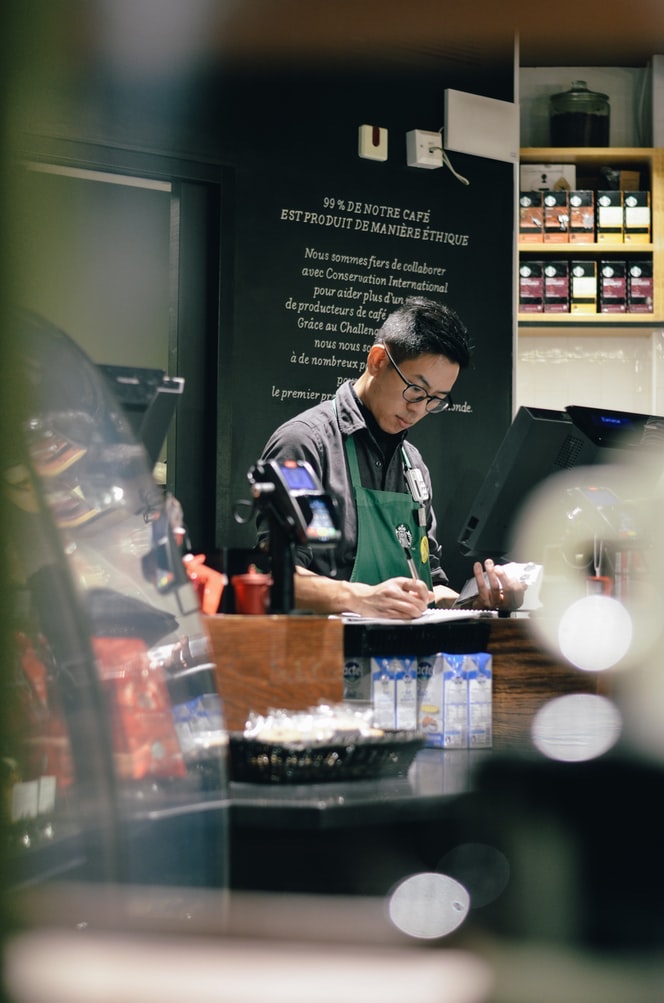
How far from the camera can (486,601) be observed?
277cm

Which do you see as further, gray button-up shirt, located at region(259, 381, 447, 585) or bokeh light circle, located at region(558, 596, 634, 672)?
gray button-up shirt, located at region(259, 381, 447, 585)

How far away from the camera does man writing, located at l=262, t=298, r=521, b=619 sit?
3.18 m

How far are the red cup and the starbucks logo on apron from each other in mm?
1348

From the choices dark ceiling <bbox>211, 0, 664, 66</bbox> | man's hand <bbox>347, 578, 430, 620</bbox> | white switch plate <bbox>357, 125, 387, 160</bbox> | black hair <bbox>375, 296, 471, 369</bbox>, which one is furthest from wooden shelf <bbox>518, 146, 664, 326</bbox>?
dark ceiling <bbox>211, 0, 664, 66</bbox>

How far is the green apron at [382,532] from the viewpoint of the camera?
3193 millimetres

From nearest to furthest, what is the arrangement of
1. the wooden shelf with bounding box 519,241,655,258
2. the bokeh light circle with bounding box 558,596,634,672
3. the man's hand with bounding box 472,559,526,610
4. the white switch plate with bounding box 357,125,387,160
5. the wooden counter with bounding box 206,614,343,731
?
the wooden counter with bounding box 206,614,343,731 → the bokeh light circle with bounding box 558,596,634,672 → the man's hand with bounding box 472,559,526,610 → the white switch plate with bounding box 357,125,387,160 → the wooden shelf with bounding box 519,241,655,258

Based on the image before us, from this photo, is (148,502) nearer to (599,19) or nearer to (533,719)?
(599,19)

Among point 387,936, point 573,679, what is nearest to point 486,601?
point 573,679

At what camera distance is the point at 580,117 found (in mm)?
5000

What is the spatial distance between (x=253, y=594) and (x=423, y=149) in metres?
3.09

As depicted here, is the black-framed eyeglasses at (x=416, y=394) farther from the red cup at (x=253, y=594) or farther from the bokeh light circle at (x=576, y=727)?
the red cup at (x=253, y=594)

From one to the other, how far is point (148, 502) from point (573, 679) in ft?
4.34

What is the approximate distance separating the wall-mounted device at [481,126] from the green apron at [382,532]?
1.94 m

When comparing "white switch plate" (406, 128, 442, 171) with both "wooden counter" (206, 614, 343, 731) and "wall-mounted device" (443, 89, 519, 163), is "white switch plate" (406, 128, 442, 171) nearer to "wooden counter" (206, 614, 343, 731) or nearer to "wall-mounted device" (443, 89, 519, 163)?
"wall-mounted device" (443, 89, 519, 163)
